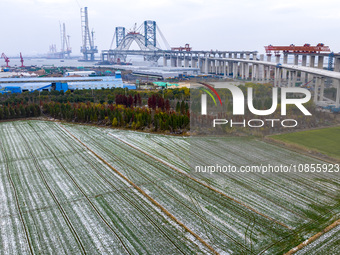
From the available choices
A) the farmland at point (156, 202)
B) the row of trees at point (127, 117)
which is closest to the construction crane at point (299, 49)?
the row of trees at point (127, 117)

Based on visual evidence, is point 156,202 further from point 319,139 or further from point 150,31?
point 150,31

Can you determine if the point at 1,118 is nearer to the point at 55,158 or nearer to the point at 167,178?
the point at 55,158

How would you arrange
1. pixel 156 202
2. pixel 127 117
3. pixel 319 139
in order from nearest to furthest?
pixel 156 202
pixel 319 139
pixel 127 117

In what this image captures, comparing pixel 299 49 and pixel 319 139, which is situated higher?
pixel 299 49

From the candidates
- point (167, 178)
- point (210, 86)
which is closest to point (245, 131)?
point (210, 86)

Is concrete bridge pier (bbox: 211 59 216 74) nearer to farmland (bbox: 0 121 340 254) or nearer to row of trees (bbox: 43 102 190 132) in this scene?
row of trees (bbox: 43 102 190 132)

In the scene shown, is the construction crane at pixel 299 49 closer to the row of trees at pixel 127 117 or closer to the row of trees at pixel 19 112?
the row of trees at pixel 127 117

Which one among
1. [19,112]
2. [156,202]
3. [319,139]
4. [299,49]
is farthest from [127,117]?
[299,49]

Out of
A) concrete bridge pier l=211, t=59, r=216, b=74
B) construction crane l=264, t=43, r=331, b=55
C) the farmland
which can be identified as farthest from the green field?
concrete bridge pier l=211, t=59, r=216, b=74
